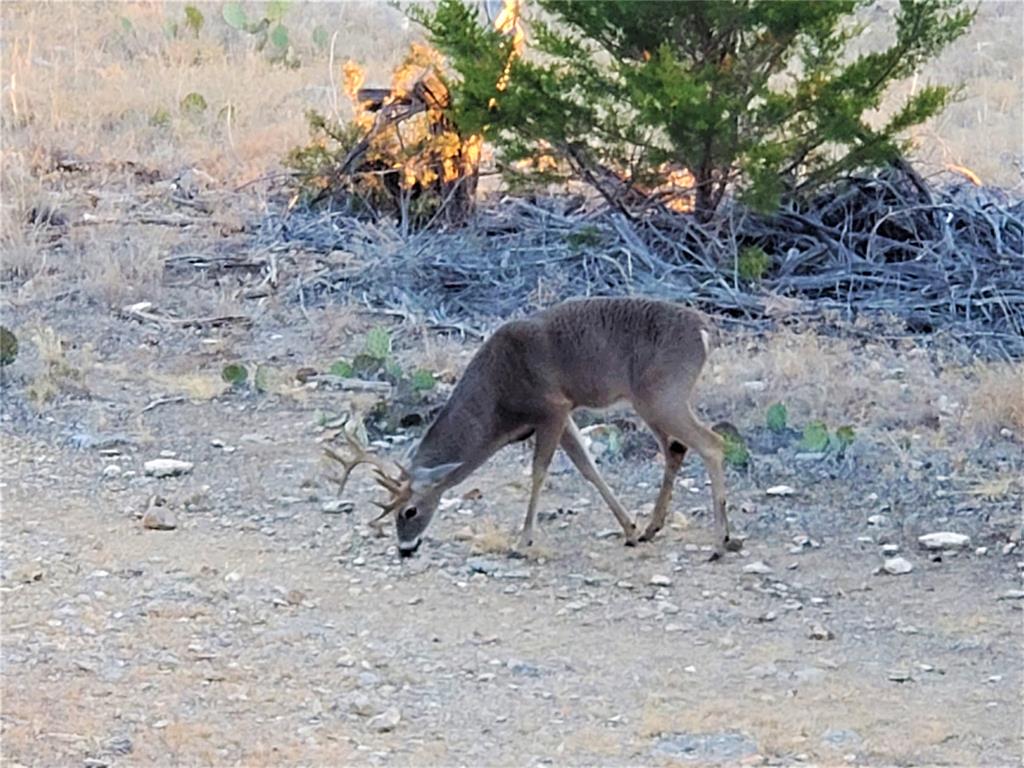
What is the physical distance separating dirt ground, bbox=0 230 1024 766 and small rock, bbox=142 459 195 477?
0.06m

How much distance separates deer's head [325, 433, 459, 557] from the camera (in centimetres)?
743

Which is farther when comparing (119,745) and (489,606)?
(489,606)

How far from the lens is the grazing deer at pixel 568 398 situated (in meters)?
7.58

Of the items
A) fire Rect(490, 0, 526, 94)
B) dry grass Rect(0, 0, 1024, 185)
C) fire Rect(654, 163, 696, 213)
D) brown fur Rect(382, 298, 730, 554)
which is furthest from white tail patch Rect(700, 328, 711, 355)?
dry grass Rect(0, 0, 1024, 185)

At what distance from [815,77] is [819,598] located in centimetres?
527

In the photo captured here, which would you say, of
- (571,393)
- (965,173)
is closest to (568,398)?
(571,393)

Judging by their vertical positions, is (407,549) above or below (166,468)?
above

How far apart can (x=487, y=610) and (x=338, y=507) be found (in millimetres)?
1438

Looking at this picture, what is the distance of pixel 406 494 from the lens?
7520mm

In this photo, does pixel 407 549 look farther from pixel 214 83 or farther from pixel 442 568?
pixel 214 83

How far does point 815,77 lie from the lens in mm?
11305

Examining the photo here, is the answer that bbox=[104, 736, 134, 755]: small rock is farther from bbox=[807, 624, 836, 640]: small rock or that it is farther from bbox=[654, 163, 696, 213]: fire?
bbox=[654, 163, 696, 213]: fire

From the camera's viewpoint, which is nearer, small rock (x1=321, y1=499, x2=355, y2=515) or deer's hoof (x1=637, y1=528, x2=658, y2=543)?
deer's hoof (x1=637, y1=528, x2=658, y2=543)

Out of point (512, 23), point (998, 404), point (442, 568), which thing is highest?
point (512, 23)
